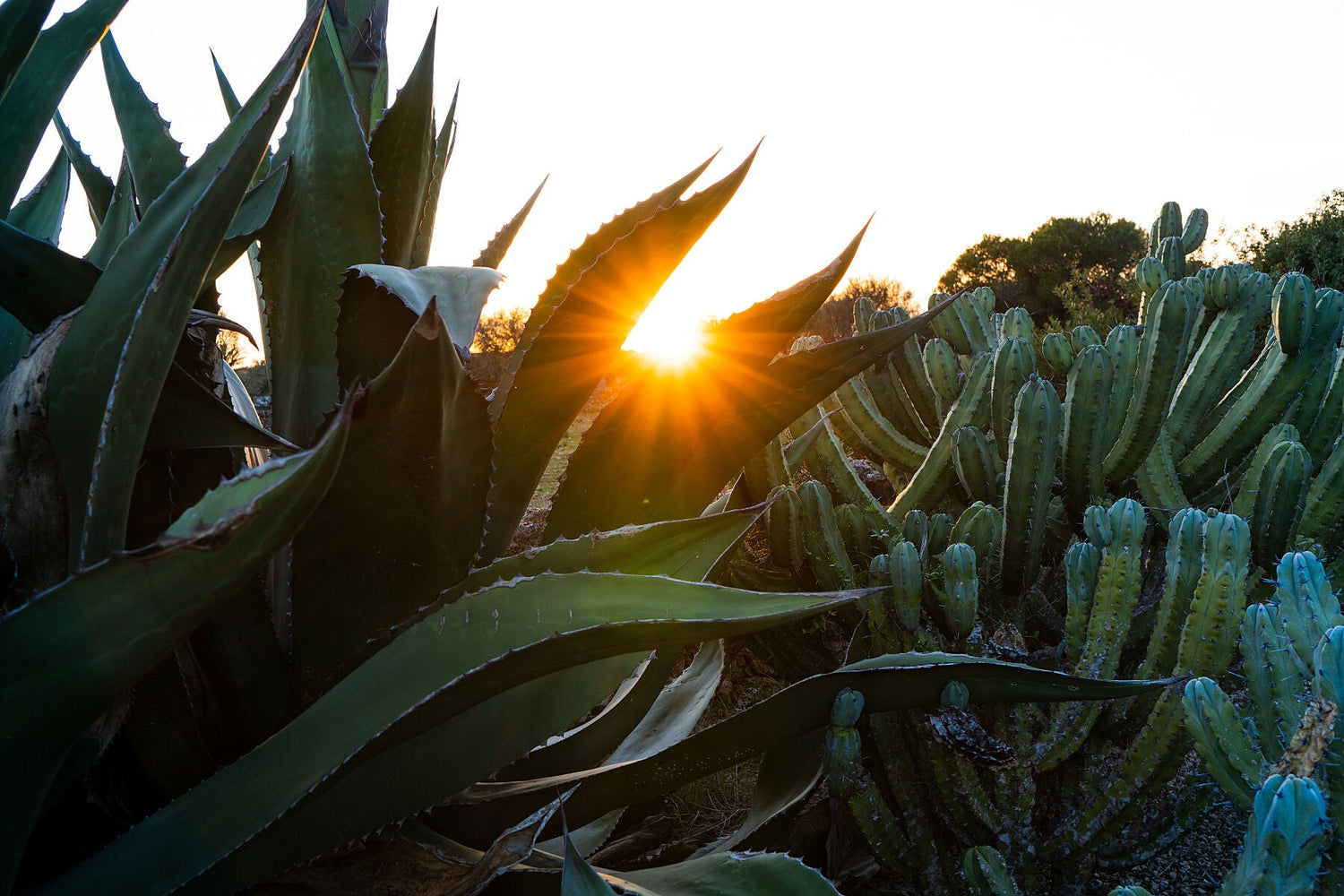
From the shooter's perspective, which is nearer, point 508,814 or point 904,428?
point 508,814

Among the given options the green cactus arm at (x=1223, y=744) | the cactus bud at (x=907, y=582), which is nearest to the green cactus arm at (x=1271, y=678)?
the green cactus arm at (x=1223, y=744)

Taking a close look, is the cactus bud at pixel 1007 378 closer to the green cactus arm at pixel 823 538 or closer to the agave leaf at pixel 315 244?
the green cactus arm at pixel 823 538

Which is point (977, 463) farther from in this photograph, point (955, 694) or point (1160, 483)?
point (955, 694)

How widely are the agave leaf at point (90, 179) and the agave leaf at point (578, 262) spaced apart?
2.79 ft

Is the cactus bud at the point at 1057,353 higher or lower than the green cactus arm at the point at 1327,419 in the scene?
higher

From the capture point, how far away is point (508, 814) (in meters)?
1.27

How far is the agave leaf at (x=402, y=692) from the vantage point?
0.87 meters

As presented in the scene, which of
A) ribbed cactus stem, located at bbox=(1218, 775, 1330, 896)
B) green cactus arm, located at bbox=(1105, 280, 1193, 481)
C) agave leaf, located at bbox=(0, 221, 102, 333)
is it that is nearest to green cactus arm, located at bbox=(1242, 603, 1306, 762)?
ribbed cactus stem, located at bbox=(1218, 775, 1330, 896)

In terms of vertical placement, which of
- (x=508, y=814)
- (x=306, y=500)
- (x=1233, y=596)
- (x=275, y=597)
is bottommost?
(x=508, y=814)

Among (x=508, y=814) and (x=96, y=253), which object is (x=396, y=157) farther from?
(x=508, y=814)

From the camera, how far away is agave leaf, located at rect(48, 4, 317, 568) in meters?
0.85

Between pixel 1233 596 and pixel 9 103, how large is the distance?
2.22 metres

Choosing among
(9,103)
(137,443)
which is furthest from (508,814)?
(9,103)

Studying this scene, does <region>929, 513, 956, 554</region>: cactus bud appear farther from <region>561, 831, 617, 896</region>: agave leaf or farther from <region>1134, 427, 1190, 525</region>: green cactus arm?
<region>561, 831, 617, 896</region>: agave leaf
